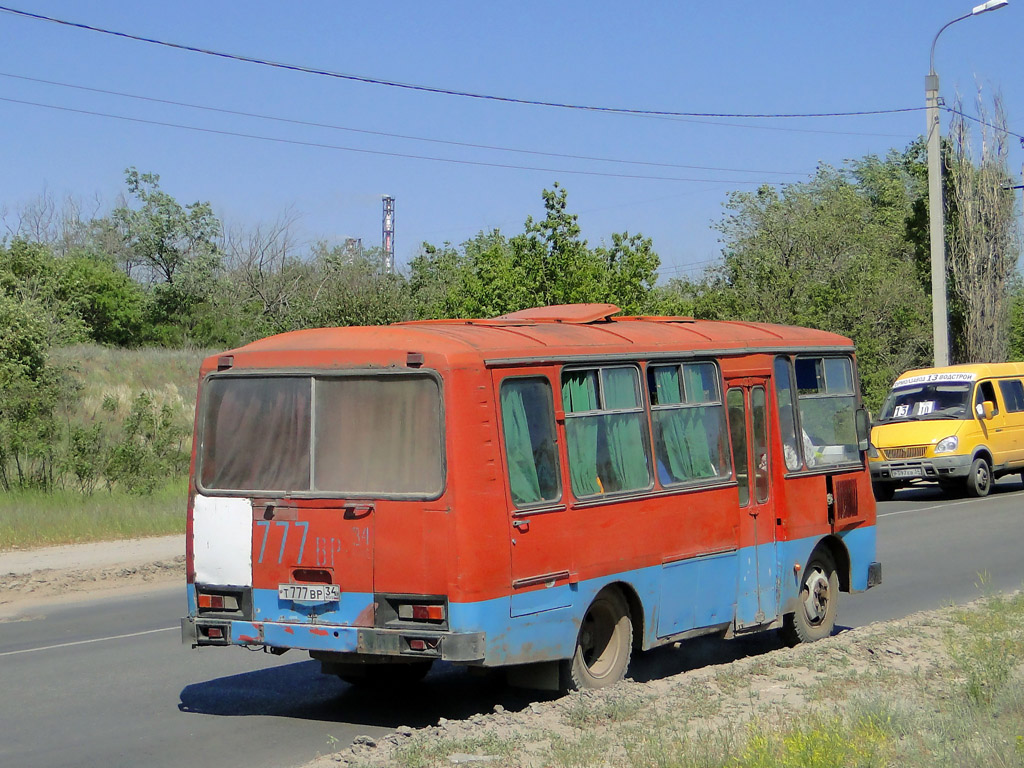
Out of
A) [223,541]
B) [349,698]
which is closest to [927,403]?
[349,698]

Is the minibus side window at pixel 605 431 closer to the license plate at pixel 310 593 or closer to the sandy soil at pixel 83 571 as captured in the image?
the license plate at pixel 310 593

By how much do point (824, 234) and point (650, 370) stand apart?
123 ft

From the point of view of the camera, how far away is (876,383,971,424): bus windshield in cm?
2477

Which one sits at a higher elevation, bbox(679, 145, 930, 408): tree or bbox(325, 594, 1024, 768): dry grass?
bbox(679, 145, 930, 408): tree

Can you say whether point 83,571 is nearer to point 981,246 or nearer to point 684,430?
point 684,430

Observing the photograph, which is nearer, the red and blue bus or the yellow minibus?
the red and blue bus

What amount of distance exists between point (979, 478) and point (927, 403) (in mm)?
1714

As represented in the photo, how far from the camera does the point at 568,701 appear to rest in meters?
7.73

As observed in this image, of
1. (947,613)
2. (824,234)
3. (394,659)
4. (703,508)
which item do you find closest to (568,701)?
(394,659)

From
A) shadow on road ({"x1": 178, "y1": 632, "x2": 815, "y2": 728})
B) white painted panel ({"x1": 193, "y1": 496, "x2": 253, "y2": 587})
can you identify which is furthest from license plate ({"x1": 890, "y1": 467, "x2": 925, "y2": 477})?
white painted panel ({"x1": 193, "y1": 496, "x2": 253, "y2": 587})

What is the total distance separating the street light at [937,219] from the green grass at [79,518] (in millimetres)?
16784

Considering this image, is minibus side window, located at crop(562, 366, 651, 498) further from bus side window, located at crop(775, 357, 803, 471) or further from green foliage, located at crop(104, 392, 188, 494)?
green foliage, located at crop(104, 392, 188, 494)

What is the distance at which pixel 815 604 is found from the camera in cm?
1088

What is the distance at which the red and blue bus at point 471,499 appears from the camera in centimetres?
763
